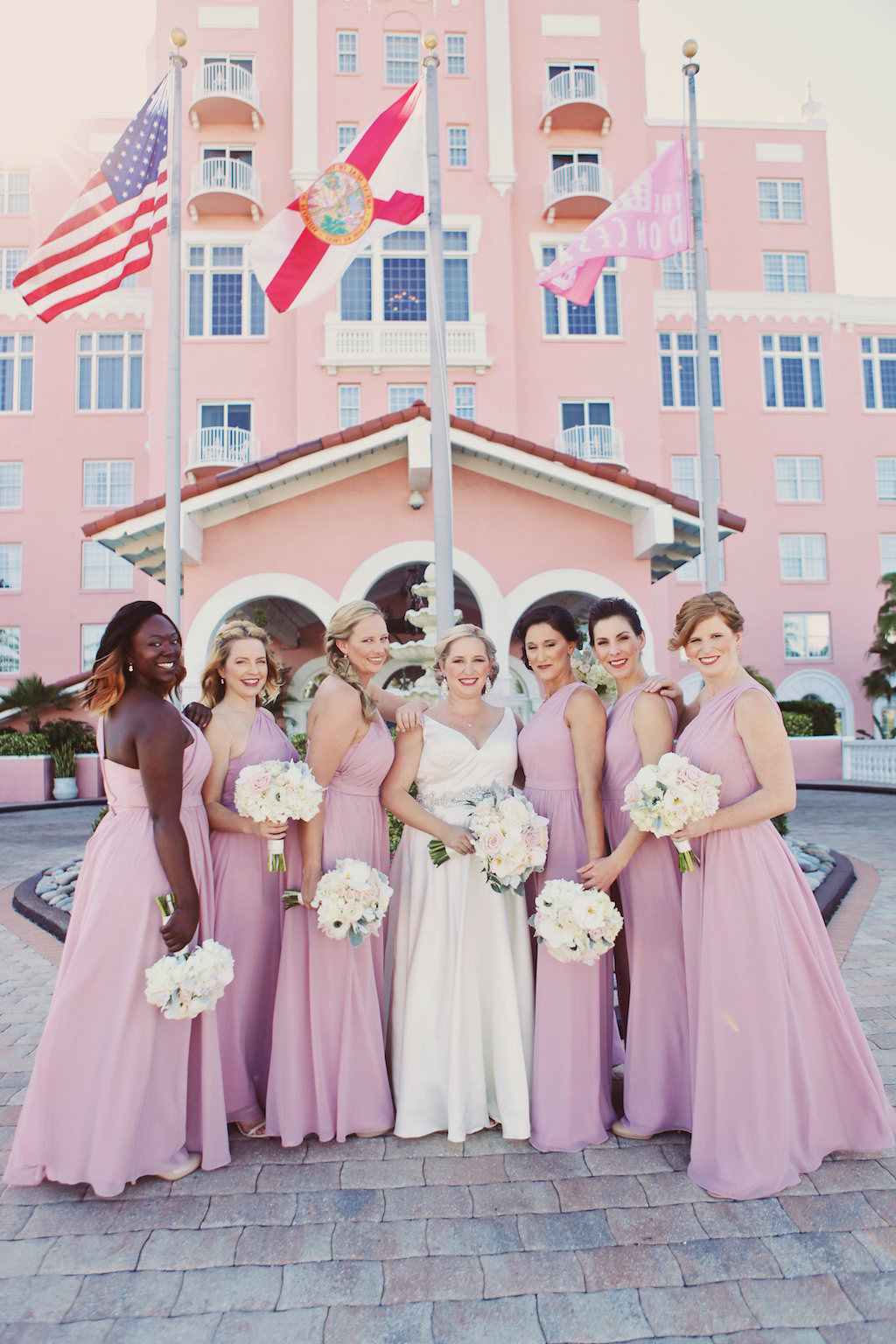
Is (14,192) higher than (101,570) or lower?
higher

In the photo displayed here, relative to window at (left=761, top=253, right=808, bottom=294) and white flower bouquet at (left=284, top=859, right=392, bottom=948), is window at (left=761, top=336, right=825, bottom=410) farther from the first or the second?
white flower bouquet at (left=284, top=859, right=392, bottom=948)

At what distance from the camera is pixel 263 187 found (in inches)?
939

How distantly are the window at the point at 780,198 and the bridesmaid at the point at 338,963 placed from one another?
32.2 meters

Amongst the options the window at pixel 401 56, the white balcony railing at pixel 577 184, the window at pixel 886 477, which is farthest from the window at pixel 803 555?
the window at pixel 401 56

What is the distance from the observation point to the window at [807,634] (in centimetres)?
2808

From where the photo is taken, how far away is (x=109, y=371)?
27578 mm

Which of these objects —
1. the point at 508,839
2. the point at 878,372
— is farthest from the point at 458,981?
the point at 878,372

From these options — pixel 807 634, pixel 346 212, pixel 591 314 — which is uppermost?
pixel 591 314

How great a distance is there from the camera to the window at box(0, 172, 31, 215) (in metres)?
28.3

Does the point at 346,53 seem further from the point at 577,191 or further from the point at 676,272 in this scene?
the point at 676,272

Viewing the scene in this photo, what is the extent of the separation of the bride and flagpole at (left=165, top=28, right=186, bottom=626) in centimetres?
666

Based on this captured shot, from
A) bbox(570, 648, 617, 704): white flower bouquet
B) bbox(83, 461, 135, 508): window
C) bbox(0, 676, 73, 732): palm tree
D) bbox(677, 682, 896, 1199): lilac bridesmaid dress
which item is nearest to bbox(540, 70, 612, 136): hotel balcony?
bbox(83, 461, 135, 508): window

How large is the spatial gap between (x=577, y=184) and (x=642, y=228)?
627 inches

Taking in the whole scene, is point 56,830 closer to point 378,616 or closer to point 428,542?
point 428,542
